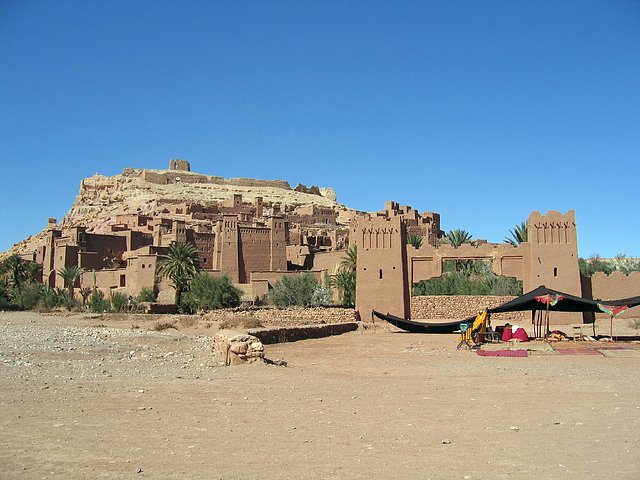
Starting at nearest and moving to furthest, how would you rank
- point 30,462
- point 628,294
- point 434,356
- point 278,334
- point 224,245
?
point 30,462 < point 434,356 < point 278,334 < point 628,294 < point 224,245

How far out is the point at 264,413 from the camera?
8922mm

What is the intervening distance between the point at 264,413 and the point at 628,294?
22839 millimetres

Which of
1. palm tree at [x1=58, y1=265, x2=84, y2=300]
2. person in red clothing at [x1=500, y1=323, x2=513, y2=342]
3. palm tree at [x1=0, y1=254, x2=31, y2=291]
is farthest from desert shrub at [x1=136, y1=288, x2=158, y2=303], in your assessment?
person in red clothing at [x1=500, y1=323, x2=513, y2=342]

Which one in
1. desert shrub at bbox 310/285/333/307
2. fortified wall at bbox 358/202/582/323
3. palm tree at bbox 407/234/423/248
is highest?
palm tree at bbox 407/234/423/248

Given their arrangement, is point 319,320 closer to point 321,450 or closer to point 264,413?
point 264,413

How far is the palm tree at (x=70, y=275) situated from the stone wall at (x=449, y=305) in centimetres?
2890

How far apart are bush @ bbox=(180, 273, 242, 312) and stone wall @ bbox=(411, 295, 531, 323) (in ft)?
45.0

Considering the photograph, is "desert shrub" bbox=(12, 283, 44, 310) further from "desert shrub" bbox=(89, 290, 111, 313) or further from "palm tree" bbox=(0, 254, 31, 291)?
"desert shrub" bbox=(89, 290, 111, 313)

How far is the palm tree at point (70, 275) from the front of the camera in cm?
5003

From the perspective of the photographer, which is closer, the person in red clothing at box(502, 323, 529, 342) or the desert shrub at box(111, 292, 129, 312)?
the person in red clothing at box(502, 323, 529, 342)

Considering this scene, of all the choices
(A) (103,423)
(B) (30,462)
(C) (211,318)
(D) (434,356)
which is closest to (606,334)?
(D) (434,356)

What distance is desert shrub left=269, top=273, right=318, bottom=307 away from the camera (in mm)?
39688

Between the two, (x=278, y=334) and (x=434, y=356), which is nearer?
(x=434, y=356)

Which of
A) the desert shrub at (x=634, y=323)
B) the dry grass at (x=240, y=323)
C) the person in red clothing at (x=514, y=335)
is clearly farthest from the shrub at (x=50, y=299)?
the desert shrub at (x=634, y=323)
